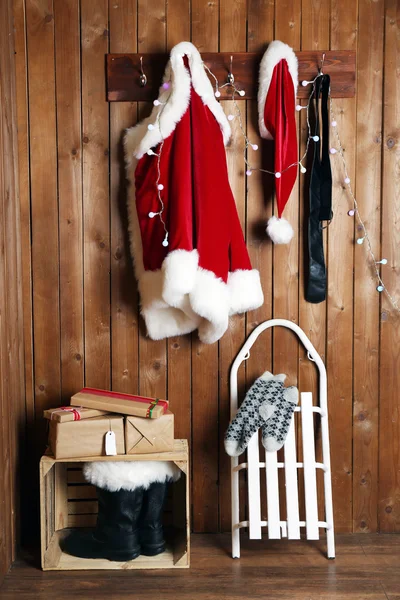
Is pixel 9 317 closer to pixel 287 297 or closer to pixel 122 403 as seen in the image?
pixel 122 403

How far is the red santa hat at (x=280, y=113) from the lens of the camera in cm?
219

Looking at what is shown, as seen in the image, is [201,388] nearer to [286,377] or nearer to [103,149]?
[286,377]

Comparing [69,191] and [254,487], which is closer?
[254,487]

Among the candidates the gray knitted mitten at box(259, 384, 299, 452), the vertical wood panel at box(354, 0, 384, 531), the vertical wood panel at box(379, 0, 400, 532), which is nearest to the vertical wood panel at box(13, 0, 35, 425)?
the gray knitted mitten at box(259, 384, 299, 452)

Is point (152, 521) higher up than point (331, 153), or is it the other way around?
point (331, 153)

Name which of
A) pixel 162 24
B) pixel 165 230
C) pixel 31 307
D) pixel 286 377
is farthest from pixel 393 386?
pixel 162 24

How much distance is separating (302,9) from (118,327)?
54.8 inches

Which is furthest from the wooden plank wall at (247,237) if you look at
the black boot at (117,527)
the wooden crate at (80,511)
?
the black boot at (117,527)

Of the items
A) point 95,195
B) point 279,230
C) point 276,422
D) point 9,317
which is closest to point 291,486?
point 276,422

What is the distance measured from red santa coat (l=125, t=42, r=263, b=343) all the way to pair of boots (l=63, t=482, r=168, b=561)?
615 millimetres

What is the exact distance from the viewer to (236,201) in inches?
90.7

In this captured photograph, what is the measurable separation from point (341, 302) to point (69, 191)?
3.73 ft

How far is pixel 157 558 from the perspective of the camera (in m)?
2.15

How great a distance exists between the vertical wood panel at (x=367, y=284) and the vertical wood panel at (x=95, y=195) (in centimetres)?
97
